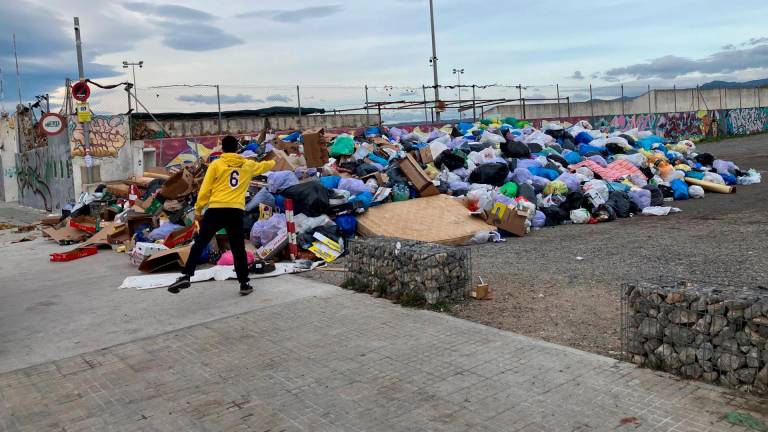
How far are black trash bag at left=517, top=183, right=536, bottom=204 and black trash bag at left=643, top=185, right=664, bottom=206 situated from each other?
9.08 feet

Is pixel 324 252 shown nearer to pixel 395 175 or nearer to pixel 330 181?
pixel 330 181

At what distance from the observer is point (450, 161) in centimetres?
1250

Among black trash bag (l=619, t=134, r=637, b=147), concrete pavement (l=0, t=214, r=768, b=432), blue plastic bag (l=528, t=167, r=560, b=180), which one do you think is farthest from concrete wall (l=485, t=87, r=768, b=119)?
concrete pavement (l=0, t=214, r=768, b=432)

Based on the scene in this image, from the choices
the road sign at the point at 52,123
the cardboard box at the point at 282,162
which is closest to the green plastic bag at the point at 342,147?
the cardboard box at the point at 282,162

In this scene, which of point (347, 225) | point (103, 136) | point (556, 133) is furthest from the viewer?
point (103, 136)

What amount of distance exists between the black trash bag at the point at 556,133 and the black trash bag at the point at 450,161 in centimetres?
485

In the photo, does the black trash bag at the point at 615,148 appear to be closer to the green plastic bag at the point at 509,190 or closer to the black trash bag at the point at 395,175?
the green plastic bag at the point at 509,190

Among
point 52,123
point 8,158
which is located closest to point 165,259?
point 52,123

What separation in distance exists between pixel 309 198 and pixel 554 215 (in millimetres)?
4556

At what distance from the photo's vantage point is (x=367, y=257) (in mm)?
6641

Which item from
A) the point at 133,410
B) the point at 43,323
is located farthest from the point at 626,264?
the point at 43,323

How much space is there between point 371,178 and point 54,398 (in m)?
7.37

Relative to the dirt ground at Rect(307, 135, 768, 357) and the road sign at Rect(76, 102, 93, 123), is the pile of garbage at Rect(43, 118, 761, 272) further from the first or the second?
the road sign at Rect(76, 102, 93, 123)

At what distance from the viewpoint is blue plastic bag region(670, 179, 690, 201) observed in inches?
522
